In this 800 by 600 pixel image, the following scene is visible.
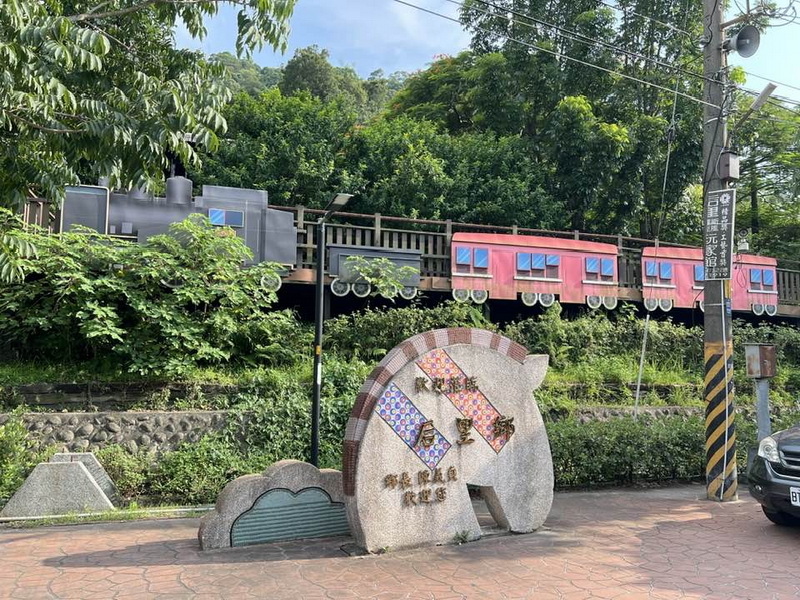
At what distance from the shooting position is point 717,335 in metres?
8.95

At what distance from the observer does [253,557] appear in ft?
19.3

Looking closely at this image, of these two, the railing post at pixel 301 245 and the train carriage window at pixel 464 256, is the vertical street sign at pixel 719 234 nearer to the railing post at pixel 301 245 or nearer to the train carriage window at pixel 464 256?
the train carriage window at pixel 464 256

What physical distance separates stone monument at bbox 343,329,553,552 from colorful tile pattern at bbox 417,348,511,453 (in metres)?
0.01

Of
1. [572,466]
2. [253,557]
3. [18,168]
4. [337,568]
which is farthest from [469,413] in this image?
[18,168]

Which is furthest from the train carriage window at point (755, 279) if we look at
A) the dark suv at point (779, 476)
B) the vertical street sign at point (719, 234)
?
the dark suv at point (779, 476)

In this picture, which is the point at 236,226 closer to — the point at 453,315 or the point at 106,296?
the point at 106,296

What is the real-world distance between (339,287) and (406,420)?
6685mm

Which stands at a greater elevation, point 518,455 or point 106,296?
point 106,296

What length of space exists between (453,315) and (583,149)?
9.37 m

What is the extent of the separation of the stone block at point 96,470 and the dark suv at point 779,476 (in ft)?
26.0

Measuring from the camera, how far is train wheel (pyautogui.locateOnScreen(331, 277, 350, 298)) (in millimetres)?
12586

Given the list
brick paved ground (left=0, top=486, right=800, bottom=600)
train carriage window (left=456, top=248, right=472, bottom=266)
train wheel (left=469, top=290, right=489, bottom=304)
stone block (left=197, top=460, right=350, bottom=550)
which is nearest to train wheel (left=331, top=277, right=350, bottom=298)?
train carriage window (left=456, top=248, right=472, bottom=266)

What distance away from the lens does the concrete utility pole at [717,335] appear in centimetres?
871

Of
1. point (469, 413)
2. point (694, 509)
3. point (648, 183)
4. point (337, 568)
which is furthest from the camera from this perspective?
point (648, 183)
